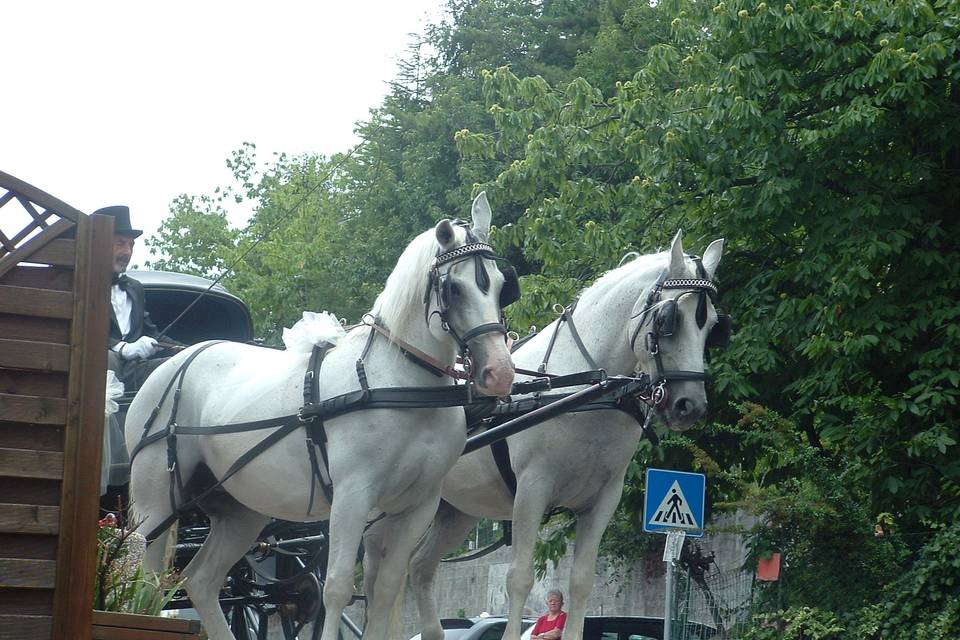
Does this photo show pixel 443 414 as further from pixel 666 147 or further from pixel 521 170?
pixel 521 170

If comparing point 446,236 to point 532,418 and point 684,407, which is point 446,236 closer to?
point 532,418

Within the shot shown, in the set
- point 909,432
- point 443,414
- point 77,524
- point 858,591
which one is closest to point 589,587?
→ point 443,414

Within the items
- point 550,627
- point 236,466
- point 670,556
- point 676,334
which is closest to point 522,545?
point 676,334

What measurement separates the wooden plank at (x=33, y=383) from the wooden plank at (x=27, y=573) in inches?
23.1

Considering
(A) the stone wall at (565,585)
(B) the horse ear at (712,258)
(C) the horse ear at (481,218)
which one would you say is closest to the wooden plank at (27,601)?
(C) the horse ear at (481,218)

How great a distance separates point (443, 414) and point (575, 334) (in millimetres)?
1663

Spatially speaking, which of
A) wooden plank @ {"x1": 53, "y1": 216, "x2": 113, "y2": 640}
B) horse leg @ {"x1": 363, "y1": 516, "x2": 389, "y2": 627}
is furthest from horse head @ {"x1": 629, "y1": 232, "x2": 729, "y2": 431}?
wooden plank @ {"x1": 53, "y1": 216, "x2": 113, "y2": 640}

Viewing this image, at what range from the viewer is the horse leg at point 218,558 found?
26.6 feet

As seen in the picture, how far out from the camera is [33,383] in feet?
15.9

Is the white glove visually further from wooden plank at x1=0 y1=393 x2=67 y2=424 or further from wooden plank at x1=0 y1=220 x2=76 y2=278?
wooden plank at x1=0 y1=393 x2=67 y2=424

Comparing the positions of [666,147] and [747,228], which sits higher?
[666,147]

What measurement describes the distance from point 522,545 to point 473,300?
5.56ft

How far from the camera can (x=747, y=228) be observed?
46.5ft

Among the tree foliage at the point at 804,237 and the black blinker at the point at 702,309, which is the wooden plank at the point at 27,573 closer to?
the black blinker at the point at 702,309
